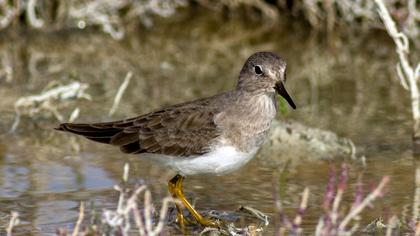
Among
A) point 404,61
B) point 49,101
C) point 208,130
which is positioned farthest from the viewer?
point 49,101

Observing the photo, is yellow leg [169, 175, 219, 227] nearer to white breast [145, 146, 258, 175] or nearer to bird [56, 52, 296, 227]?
bird [56, 52, 296, 227]

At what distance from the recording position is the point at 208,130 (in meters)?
7.27

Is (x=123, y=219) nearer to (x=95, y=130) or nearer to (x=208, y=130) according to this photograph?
(x=208, y=130)

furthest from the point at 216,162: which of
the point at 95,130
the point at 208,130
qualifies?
the point at 95,130

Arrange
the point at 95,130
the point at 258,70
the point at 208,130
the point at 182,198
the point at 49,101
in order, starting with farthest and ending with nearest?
1. the point at 49,101
2. the point at 95,130
3. the point at 258,70
4. the point at 182,198
5. the point at 208,130

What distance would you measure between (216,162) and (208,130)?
0.31 meters

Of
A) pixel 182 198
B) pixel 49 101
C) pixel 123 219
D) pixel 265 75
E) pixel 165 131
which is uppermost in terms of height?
pixel 49 101

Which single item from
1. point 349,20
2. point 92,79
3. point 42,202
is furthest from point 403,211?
point 349,20

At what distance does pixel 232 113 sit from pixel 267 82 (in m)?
0.37

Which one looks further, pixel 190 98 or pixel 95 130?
pixel 190 98

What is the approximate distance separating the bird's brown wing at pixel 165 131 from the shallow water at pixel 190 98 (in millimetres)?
515

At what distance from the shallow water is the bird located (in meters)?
0.50

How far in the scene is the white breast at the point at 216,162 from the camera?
23.1ft

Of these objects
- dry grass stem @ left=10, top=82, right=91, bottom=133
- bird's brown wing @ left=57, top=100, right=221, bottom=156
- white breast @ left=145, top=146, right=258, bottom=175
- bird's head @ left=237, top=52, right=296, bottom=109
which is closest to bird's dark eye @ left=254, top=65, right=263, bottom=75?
bird's head @ left=237, top=52, right=296, bottom=109
